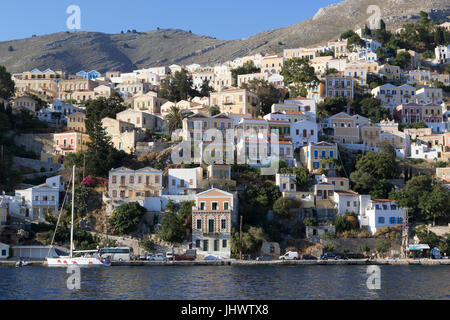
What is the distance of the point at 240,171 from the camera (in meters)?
66.6

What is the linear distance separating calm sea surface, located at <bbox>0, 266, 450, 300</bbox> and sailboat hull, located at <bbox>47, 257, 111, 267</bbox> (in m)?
1.99

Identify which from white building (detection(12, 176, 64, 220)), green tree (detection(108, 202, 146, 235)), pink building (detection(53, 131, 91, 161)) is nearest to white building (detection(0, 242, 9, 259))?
white building (detection(12, 176, 64, 220))

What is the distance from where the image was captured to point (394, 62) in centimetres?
11025

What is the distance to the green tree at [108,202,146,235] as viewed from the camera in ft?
192

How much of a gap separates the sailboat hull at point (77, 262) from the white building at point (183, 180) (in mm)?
12486

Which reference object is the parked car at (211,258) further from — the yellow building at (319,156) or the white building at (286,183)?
the yellow building at (319,156)

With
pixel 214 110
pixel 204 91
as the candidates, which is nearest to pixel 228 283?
pixel 214 110

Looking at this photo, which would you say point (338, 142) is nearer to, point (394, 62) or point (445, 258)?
point (445, 258)

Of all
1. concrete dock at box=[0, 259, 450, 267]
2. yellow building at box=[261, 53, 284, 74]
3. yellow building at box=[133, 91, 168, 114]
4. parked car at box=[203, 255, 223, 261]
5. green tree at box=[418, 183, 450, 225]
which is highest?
yellow building at box=[261, 53, 284, 74]

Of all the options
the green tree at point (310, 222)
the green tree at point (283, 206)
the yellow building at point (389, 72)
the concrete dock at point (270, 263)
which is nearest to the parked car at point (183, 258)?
the concrete dock at point (270, 263)

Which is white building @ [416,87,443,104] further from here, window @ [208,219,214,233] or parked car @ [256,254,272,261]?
window @ [208,219,214,233]

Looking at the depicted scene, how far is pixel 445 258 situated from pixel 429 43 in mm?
73190

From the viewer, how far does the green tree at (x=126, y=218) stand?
5866cm
